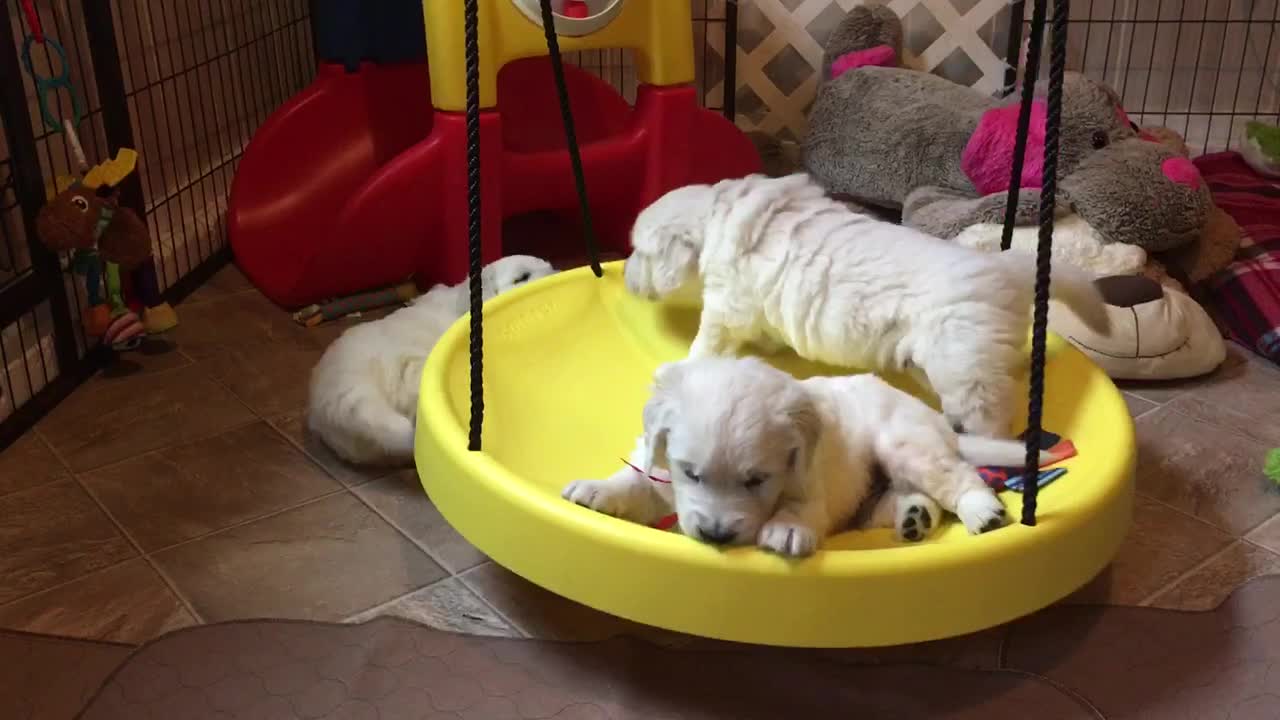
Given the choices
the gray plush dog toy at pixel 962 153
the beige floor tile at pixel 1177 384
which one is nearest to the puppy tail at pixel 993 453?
the beige floor tile at pixel 1177 384

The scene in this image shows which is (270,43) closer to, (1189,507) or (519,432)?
(519,432)

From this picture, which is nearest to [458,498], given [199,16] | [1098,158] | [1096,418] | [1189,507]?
[1096,418]

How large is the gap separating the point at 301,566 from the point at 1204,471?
1.77 m

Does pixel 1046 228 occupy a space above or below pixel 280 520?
above

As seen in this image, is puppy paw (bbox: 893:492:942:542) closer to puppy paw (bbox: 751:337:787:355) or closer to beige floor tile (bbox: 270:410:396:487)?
puppy paw (bbox: 751:337:787:355)

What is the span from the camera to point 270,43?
3859mm

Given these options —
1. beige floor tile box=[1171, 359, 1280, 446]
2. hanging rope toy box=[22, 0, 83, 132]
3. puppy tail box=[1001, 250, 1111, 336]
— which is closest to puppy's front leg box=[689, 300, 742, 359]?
puppy tail box=[1001, 250, 1111, 336]

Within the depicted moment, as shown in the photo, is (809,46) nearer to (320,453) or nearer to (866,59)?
(866,59)

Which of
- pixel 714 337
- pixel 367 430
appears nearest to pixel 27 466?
pixel 367 430

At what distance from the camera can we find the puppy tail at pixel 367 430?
2.19 meters

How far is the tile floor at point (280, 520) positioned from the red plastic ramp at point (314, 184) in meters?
0.44

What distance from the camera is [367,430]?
2188mm

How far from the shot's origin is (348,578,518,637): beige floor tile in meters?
1.79

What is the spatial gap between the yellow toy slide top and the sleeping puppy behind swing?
1.47 m
